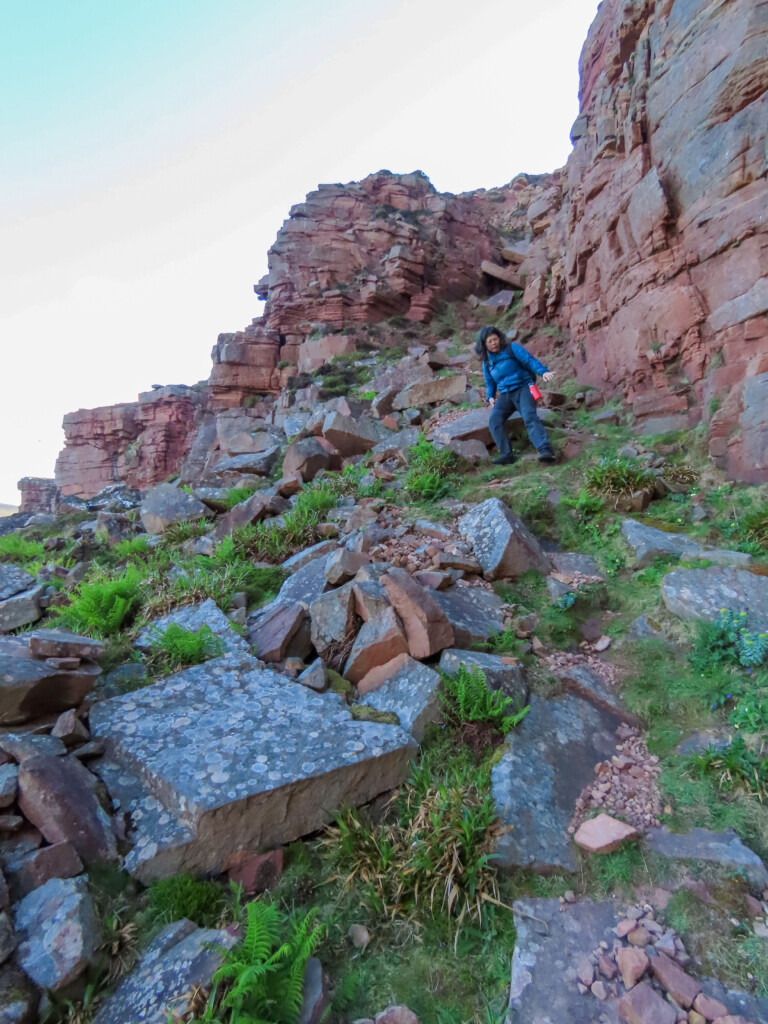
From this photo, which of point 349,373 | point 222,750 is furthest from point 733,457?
point 349,373

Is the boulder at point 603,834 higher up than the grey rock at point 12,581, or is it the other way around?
the grey rock at point 12,581

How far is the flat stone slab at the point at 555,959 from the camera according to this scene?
7.70ft

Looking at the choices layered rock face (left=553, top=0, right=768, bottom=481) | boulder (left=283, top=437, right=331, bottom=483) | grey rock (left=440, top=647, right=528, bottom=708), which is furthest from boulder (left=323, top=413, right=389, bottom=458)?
grey rock (left=440, top=647, right=528, bottom=708)

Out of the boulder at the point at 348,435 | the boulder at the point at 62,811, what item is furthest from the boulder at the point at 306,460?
the boulder at the point at 62,811

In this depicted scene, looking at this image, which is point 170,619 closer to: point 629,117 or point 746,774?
point 746,774

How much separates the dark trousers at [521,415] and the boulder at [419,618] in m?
4.12

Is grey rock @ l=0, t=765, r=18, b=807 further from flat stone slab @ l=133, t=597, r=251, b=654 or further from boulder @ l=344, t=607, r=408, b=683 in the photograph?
boulder @ l=344, t=607, r=408, b=683

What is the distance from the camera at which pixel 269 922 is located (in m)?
2.69

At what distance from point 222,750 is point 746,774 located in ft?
11.1

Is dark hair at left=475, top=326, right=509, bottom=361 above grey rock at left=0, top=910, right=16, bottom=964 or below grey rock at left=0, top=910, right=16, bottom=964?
above

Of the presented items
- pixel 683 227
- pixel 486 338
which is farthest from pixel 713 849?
pixel 683 227

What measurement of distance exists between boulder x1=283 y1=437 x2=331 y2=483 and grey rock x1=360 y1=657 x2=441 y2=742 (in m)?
5.74

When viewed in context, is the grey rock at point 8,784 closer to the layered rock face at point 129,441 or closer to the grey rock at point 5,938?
the grey rock at point 5,938

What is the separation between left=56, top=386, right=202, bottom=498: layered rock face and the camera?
2539cm
